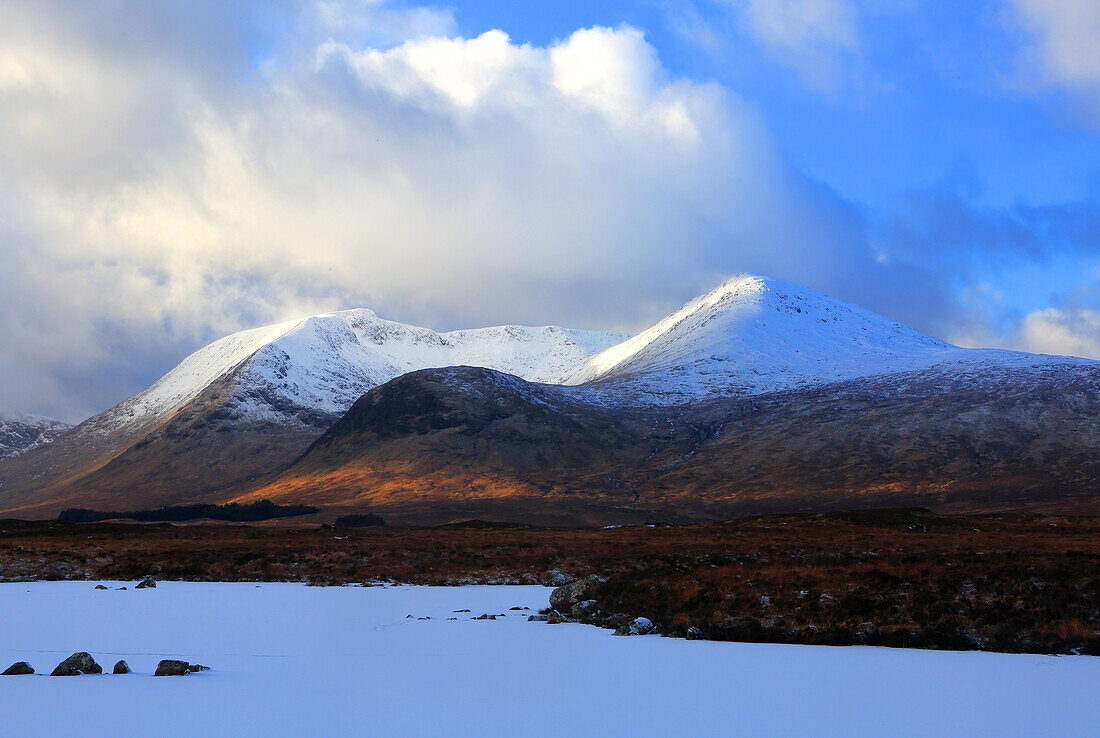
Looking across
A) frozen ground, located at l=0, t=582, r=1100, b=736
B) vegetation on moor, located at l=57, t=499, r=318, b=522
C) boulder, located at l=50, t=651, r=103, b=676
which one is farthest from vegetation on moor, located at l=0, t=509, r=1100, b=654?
vegetation on moor, located at l=57, t=499, r=318, b=522

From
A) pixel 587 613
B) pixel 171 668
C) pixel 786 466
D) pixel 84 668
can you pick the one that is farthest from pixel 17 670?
pixel 786 466

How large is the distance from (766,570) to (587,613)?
1009 centimetres

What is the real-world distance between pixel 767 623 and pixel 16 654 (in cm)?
1734

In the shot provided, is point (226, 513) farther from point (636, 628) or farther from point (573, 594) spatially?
point (636, 628)

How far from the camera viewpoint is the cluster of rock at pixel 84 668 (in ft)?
A: 49.3

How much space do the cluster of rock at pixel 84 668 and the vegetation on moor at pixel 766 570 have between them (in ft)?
40.1

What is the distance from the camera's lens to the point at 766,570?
107 feet

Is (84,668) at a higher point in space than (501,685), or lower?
higher

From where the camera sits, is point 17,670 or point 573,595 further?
point 573,595

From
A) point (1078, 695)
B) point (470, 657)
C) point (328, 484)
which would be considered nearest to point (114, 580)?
point (470, 657)

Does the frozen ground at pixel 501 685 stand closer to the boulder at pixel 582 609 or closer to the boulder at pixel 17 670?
the boulder at pixel 17 670

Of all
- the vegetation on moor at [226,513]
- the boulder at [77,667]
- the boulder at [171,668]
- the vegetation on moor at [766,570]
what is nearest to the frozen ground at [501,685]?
the boulder at [171,668]

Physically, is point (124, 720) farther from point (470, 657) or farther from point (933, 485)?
point (933, 485)

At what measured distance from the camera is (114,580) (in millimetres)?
40844
